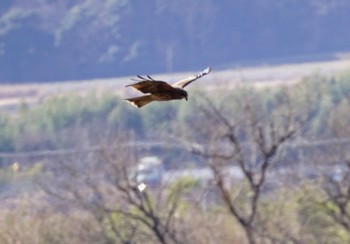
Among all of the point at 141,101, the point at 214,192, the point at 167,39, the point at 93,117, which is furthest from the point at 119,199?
the point at 141,101

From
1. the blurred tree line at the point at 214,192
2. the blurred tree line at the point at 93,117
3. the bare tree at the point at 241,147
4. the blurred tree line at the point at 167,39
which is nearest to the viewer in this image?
the bare tree at the point at 241,147

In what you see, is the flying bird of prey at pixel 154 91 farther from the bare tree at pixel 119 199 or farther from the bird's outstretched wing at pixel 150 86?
the bare tree at pixel 119 199

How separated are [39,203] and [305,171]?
19.8 ft

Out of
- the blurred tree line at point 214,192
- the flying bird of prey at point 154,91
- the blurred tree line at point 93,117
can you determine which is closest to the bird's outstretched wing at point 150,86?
the flying bird of prey at point 154,91

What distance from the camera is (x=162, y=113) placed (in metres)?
55.0

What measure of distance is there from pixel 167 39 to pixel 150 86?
41679 millimetres

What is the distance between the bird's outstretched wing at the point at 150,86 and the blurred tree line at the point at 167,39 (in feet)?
55.1

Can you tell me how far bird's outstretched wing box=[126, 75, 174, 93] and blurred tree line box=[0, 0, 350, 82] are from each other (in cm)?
1679

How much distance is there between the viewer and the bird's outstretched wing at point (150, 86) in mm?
6914

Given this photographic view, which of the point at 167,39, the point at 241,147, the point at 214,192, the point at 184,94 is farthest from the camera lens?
the point at 167,39

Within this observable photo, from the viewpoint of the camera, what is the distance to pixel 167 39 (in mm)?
48562

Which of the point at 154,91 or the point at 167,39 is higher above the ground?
the point at 167,39

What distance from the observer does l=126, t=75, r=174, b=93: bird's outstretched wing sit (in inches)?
272

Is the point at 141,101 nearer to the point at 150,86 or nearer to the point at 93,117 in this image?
the point at 150,86
